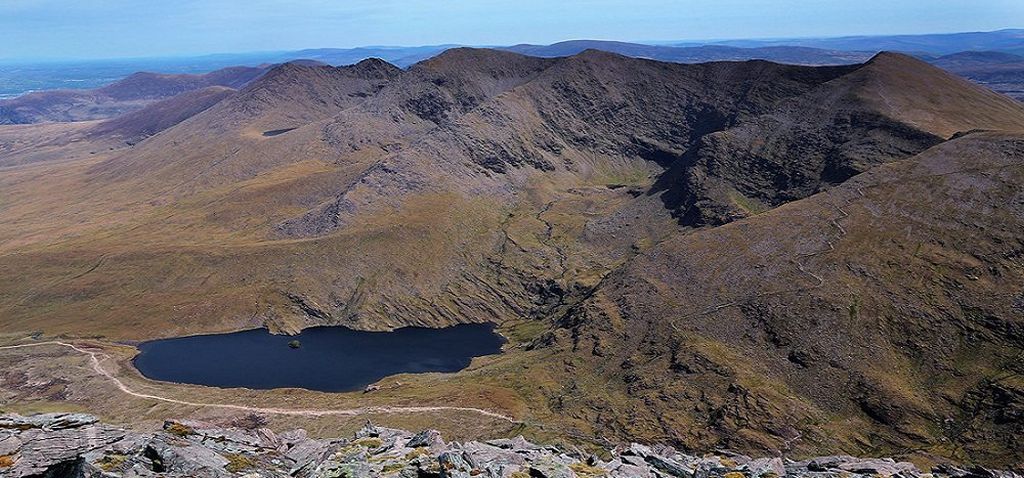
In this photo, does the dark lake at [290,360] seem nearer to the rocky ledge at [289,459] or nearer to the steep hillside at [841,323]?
the steep hillside at [841,323]

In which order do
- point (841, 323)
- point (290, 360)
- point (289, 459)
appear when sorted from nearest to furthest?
point (289, 459) < point (841, 323) < point (290, 360)

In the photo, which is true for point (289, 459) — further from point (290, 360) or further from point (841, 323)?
point (290, 360)

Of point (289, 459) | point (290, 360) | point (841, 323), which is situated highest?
point (289, 459)

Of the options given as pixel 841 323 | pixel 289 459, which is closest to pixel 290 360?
pixel 289 459

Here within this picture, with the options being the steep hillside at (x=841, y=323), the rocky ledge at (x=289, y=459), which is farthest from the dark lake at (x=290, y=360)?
the rocky ledge at (x=289, y=459)

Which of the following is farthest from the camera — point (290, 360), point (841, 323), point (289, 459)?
point (290, 360)

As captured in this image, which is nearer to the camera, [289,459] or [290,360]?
[289,459]
